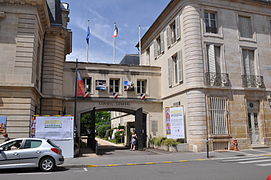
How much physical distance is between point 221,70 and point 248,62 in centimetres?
304

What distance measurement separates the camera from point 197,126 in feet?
61.1

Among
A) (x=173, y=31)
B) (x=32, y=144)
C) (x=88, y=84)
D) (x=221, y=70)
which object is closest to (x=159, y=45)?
(x=173, y=31)

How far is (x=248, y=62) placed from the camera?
2147cm

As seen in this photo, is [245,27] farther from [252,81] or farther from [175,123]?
[175,123]

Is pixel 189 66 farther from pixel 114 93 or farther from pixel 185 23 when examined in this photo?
pixel 114 93

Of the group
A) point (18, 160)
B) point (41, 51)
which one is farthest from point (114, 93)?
point (18, 160)

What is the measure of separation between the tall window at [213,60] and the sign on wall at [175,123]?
13.3 ft

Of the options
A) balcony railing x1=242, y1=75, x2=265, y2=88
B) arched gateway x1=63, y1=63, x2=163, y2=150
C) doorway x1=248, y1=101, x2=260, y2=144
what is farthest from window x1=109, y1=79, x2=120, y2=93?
doorway x1=248, y1=101, x2=260, y2=144

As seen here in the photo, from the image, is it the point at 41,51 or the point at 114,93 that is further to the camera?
the point at 114,93

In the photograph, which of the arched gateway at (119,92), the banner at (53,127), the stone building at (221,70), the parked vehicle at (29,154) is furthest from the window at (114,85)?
the parked vehicle at (29,154)

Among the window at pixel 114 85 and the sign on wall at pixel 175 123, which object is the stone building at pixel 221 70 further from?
the window at pixel 114 85

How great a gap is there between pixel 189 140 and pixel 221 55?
737 cm

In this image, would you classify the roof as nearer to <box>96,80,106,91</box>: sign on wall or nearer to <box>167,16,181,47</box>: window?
<box>167,16,181,47</box>: window

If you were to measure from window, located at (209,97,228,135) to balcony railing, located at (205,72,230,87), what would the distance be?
1.15 m
